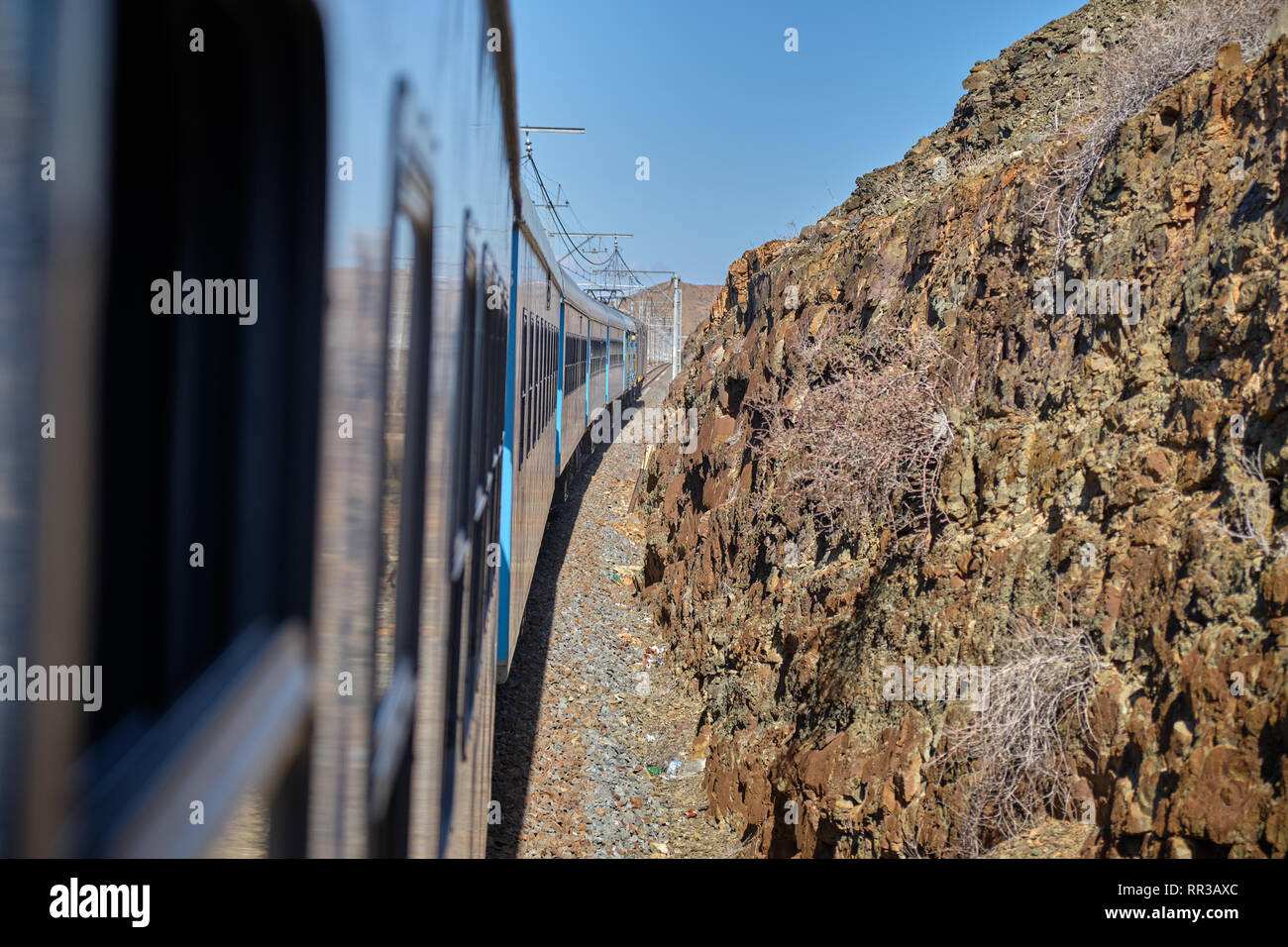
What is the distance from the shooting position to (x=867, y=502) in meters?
6.80

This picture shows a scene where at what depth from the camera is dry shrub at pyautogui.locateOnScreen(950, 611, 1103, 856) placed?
394 cm

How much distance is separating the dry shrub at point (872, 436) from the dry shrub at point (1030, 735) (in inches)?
66.7

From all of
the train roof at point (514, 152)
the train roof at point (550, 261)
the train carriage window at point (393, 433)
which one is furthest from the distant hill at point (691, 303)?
the train carriage window at point (393, 433)

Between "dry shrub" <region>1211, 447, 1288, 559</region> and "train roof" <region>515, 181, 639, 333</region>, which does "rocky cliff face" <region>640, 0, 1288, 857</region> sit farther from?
"train roof" <region>515, 181, 639, 333</region>

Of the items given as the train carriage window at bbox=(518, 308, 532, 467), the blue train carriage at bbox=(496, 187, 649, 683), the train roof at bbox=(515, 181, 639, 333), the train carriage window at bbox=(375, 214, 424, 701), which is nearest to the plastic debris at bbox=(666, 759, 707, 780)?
the blue train carriage at bbox=(496, 187, 649, 683)

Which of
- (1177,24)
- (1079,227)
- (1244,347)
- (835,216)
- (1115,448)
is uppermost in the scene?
(835,216)

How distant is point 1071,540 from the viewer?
4520 millimetres

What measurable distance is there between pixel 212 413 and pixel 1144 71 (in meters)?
6.65

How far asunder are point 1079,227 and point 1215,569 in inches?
119

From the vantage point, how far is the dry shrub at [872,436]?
6.30 meters

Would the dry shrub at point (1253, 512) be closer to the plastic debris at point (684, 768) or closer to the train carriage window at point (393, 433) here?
the train carriage window at point (393, 433)
